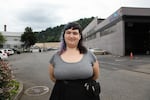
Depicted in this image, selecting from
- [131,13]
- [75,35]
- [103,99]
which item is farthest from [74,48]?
[131,13]

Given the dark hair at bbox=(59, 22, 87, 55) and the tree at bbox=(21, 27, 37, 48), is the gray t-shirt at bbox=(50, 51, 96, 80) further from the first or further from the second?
the tree at bbox=(21, 27, 37, 48)

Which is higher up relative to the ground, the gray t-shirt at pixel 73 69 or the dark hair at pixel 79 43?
the dark hair at pixel 79 43

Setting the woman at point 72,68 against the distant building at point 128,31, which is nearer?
the woman at point 72,68

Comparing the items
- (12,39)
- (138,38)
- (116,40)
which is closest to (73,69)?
(116,40)

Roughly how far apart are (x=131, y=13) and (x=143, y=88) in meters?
25.1

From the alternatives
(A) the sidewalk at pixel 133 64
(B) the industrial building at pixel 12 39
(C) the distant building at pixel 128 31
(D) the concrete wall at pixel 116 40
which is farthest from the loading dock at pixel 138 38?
(B) the industrial building at pixel 12 39

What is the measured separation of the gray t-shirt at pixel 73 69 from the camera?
8.50ft

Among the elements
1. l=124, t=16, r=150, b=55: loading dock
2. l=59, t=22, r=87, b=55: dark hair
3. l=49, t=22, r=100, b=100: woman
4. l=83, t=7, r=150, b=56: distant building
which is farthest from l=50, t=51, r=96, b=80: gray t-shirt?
l=124, t=16, r=150, b=55: loading dock

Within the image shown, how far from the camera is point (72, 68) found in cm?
262

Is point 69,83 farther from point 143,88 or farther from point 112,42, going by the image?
point 112,42

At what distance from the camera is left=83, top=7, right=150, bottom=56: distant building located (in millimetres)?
31875

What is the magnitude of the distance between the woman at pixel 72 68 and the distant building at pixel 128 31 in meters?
27.6

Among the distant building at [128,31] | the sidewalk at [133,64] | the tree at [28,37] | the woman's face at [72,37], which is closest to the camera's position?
the woman's face at [72,37]

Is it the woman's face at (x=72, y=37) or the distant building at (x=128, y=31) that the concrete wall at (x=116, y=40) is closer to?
the distant building at (x=128, y=31)
